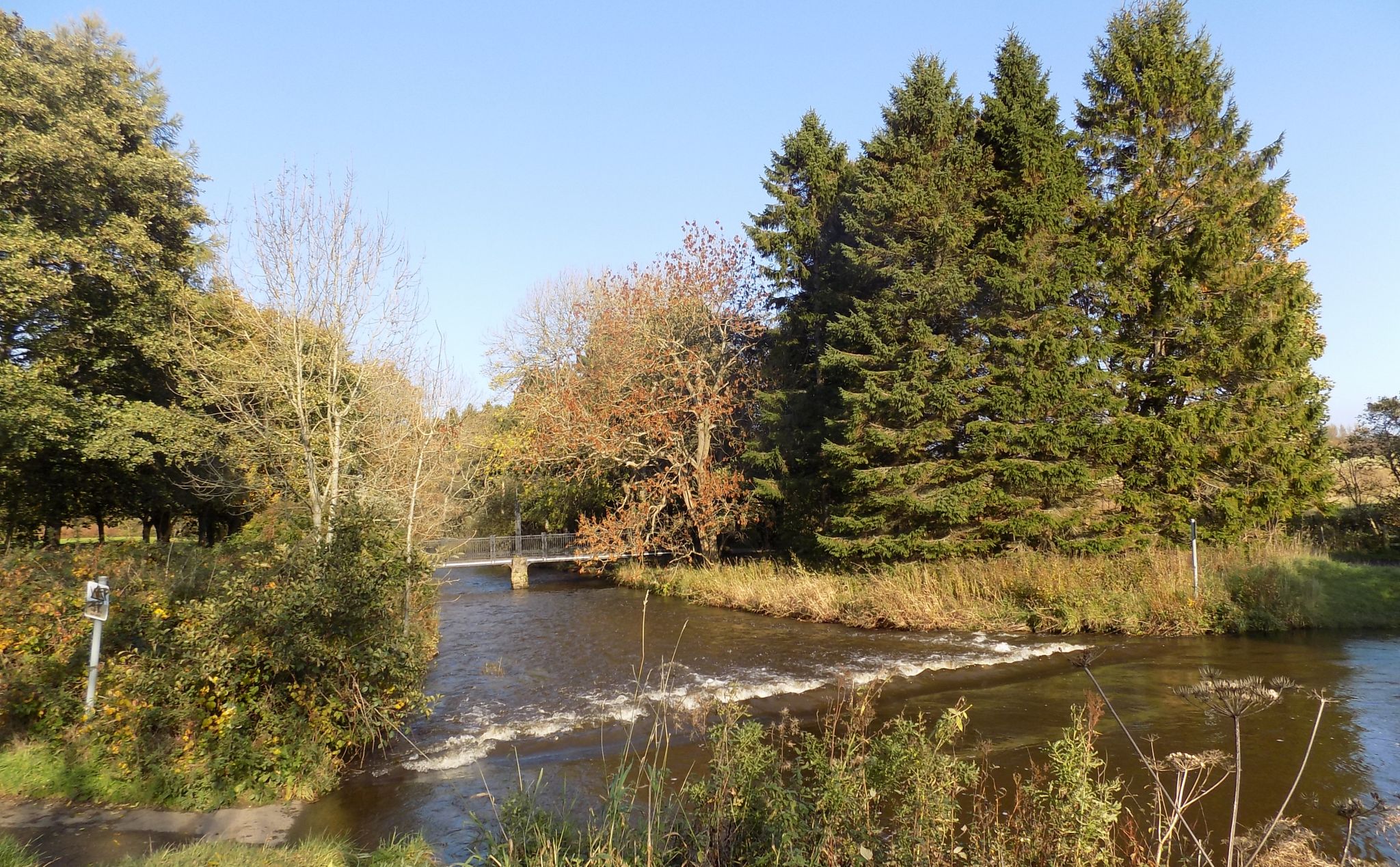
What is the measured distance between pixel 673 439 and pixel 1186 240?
1379 cm

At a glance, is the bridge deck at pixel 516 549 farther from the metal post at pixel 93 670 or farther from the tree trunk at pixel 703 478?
the metal post at pixel 93 670

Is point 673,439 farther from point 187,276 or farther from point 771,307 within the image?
point 187,276

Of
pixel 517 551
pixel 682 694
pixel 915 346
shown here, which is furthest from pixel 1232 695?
pixel 517 551

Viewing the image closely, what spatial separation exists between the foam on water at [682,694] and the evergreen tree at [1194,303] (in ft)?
20.9

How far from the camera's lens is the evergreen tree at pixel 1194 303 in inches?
650

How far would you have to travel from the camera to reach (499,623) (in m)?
18.2

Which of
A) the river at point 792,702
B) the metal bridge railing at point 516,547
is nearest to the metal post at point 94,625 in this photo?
the river at point 792,702

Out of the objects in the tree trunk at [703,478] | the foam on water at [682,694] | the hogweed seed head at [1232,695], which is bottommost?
the foam on water at [682,694]

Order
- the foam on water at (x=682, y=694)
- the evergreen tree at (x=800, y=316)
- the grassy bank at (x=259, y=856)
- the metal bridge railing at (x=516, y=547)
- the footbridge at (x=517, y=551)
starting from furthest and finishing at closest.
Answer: the metal bridge railing at (x=516, y=547)
the footbridge at (x=517, y=551)
the evergreen tree at (x=800, y=316)
the foam on water at (x=682, y=694)
the grassy bank at (x=259, y=856)

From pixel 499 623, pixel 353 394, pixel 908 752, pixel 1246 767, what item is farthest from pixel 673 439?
pixel 908 752

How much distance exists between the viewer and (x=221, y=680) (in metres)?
6.73

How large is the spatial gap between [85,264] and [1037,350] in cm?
1934

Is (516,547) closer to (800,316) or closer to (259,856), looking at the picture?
(800,316)

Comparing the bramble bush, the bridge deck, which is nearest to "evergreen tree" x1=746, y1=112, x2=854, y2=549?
the bridge deck
